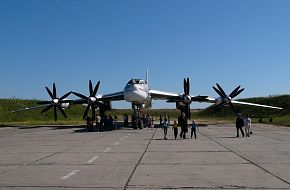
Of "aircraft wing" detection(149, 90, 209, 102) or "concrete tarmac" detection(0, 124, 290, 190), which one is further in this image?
"aircraft wing" detection(149, 90, 209, 102)

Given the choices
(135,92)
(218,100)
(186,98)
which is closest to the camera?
(135,92)

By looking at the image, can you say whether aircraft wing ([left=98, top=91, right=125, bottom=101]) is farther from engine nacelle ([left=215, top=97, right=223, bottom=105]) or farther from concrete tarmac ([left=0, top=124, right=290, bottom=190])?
concrete tarmac ([left=0, top=124, right=290, bottom=190])

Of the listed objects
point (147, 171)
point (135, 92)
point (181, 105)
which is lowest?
point (147, 171)

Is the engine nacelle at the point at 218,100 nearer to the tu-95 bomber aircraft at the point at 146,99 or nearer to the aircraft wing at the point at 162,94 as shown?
the tu-95 bomber aircraft at the point at 146,99

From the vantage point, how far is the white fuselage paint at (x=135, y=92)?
36531 millimetres

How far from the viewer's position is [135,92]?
36.5 meters

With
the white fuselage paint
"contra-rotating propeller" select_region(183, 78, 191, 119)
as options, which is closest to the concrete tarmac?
the white fuselage paint

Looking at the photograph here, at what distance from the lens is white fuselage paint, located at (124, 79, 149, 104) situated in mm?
36531

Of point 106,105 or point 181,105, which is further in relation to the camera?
point 106,105

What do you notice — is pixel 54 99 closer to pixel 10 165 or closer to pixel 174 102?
pixel 174 102

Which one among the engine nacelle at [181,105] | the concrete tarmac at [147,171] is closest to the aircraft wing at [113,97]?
the engine nacelle at [181,105]

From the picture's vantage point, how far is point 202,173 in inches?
397

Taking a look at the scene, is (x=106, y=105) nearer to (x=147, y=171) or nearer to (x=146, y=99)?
(x=146, y=99)

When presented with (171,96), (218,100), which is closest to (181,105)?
(171,96)
